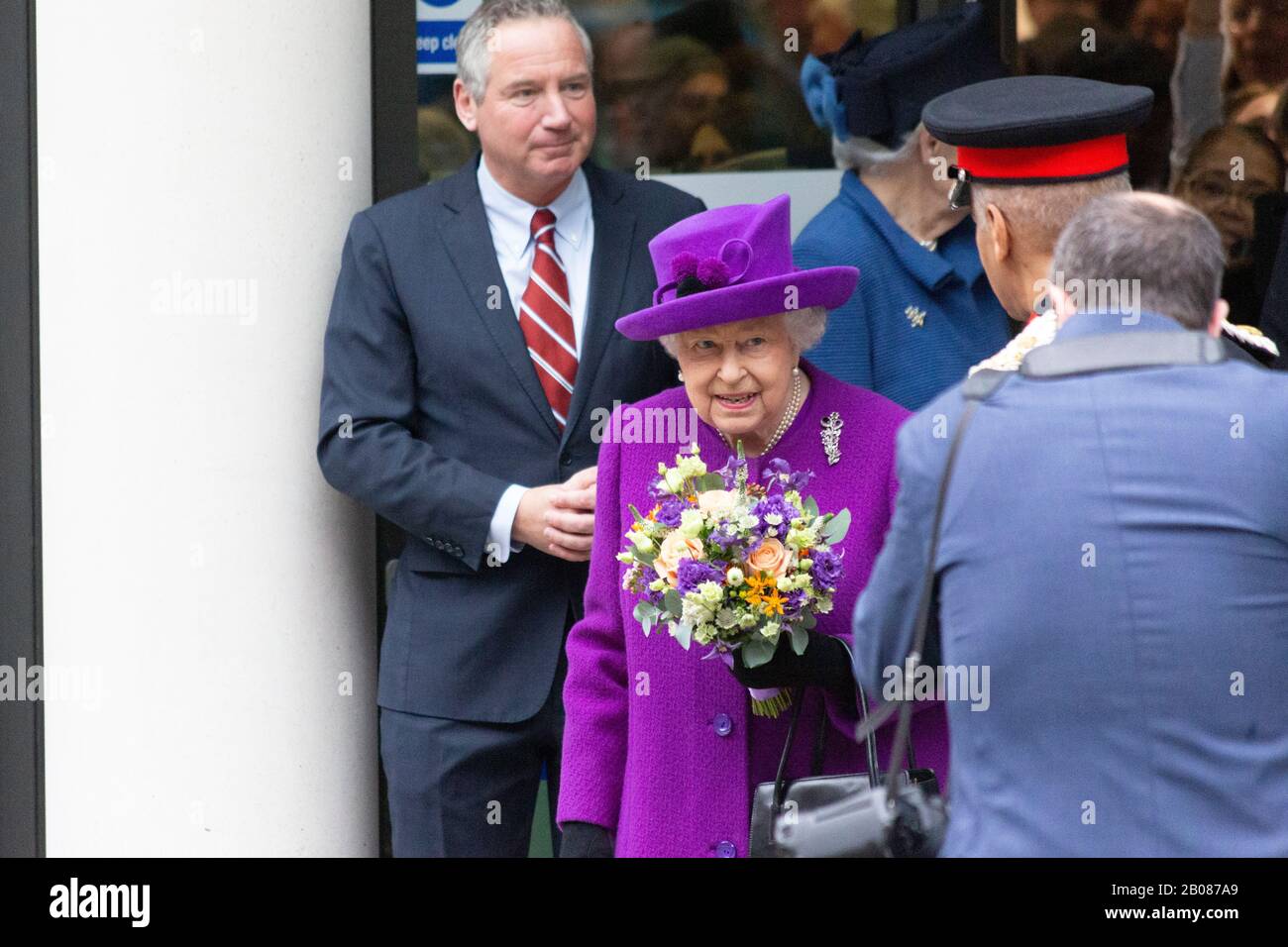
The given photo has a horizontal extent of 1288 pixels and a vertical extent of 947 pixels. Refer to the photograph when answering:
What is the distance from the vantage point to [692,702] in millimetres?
3643

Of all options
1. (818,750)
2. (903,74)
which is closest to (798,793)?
(818,750)

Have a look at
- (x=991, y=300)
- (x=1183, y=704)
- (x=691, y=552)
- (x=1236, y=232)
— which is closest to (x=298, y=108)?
(x=991, y=300)

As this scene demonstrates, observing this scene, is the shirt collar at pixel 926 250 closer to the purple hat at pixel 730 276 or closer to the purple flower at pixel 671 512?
the purple hat at pixel 730 276

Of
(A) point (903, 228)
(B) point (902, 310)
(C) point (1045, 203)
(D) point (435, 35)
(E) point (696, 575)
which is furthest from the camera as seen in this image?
(D) point (435, 35)

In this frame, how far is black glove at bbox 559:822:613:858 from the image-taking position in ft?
12.2

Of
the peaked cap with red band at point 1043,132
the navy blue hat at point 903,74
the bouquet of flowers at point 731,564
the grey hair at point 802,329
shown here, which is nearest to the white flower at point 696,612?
the bouquet of flowers at point 731,564

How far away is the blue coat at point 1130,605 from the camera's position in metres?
2.57

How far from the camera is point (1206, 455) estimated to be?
8.45ft

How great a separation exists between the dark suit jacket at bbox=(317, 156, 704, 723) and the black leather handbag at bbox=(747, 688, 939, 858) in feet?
3.59

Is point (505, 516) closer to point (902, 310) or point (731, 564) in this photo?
point (902, 310)

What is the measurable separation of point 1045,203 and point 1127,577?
1091 millimetres

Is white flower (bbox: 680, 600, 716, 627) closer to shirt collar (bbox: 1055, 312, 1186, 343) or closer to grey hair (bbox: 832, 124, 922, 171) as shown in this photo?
shirt collar (bbox: 1055, 312, 1186, 343)

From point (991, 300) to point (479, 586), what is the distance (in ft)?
4.37

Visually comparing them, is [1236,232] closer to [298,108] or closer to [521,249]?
[521,249]
